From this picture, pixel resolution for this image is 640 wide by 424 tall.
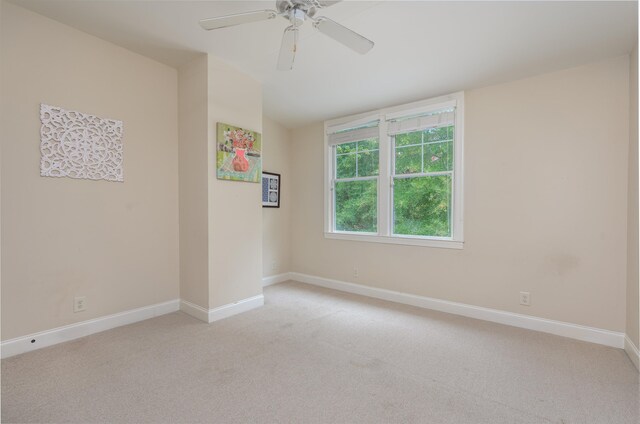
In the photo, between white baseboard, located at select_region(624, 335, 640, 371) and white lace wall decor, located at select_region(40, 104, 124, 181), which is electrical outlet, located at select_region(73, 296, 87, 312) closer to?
white lace wall decor, located at select_region(40, 104, 124, 181)

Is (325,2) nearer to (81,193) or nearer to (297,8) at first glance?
(297,8)

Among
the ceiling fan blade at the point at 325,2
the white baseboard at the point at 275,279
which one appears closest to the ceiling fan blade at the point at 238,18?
the ceiling fan blade at the point at 325,2

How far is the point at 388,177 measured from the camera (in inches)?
152

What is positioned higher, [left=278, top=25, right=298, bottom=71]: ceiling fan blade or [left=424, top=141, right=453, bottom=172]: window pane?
[left=278, top=25, right=298, bottom=71]: ceiling fan blade

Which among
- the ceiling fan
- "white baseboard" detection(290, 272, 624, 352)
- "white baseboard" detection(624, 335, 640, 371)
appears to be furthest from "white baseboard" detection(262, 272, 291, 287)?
"white baseboard" detection(624, 335, 640, 371)

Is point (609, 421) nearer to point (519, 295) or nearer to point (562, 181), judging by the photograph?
point (519, 295)

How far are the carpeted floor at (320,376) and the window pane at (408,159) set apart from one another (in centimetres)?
180

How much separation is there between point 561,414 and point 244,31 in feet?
11.2

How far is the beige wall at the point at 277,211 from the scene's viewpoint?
4465 millimetres

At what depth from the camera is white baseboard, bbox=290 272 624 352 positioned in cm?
257

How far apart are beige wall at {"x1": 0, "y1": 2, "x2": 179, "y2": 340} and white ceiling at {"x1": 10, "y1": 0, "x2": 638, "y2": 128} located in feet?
0.83

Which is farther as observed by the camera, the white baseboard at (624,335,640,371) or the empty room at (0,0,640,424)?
the white baseboard at (624,335,640,371)

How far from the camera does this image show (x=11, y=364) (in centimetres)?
213

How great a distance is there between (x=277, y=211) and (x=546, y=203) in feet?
10.9
